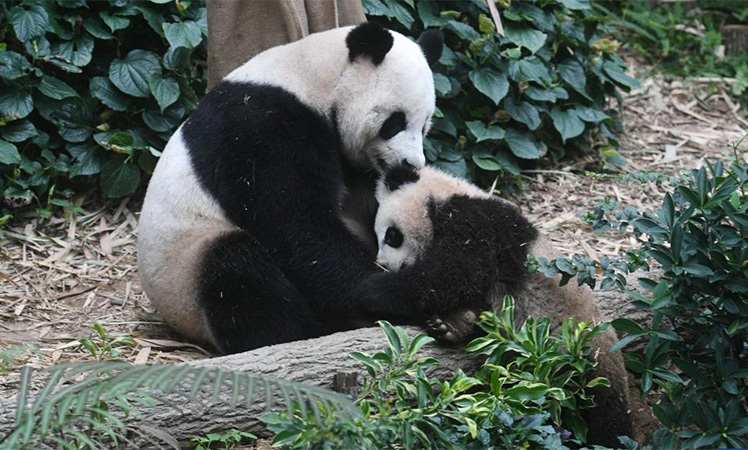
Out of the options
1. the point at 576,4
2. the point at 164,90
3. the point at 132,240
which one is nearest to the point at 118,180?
the point at 132,240

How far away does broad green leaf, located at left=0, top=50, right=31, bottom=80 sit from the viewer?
571 cm

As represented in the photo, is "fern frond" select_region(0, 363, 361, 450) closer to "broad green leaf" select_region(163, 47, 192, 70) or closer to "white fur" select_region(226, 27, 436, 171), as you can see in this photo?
"white fur" select_region(226, 27, 436, 171)

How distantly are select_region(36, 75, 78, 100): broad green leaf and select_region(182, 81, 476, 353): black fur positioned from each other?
204cm

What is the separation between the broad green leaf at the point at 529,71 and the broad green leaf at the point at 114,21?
273cm

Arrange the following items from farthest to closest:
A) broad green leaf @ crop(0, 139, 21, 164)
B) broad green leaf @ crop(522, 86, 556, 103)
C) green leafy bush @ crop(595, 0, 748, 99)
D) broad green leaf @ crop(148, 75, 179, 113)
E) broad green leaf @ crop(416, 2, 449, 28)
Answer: green leafy bush @ crop(595, 0, 748, 99) → broad green leaf @ crop(522, 86, 556, 103) → broad green leaf @ crop(416, 2, 449, 28) → broad green leaf @ crop(148, 75, 179, 113) → broad green leaf @ crop(0, 139, 21, 164)

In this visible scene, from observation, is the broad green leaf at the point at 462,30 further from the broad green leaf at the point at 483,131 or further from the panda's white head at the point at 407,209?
the panda's white head at the point at 407,209

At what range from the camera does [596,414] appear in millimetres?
3717

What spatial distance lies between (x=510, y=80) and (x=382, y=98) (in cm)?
252

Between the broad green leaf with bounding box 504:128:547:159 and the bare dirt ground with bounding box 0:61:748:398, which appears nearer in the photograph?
the bare dirt ground with bounding box 0:61:748:398

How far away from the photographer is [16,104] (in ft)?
18.8

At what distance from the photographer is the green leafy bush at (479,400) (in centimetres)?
291

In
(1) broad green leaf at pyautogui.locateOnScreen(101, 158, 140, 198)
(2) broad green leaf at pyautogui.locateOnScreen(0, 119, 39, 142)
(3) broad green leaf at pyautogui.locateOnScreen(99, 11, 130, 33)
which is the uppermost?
(3) broad green leaf at pyautogui.locateOnScreen(99, 11, 130, 33)

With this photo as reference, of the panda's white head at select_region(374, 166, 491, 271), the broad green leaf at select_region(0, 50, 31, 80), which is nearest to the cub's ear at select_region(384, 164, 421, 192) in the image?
the panda's white head at select_region(374, 166, 491, 271)

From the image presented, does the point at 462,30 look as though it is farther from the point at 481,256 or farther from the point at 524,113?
the point at 481,256
